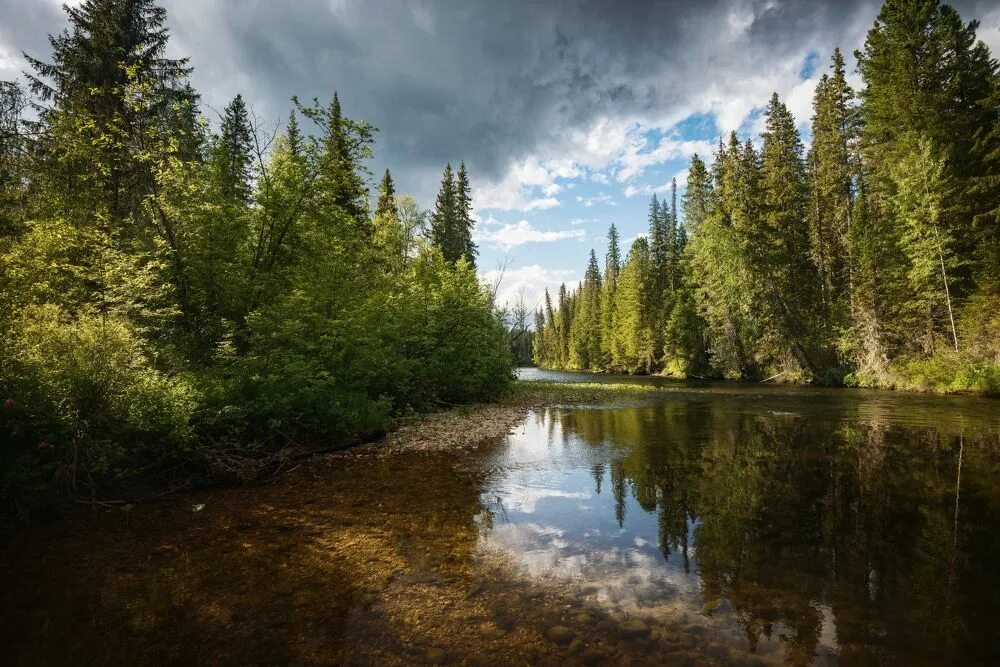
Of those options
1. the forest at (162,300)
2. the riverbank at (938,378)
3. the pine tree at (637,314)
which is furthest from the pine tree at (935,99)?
the forest at (162,300)

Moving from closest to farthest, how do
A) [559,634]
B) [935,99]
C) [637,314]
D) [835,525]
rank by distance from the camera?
[559,634] → [835,525] → [935,99] → [637,314]

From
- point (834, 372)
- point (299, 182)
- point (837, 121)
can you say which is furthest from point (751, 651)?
point (837, 121)

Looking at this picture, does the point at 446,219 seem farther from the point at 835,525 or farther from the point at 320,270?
the point at 835,525

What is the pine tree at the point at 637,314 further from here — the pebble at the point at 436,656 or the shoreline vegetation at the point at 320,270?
the pebble at the point at 436,656

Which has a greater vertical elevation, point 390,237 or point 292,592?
point 390,237

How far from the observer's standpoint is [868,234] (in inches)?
1118

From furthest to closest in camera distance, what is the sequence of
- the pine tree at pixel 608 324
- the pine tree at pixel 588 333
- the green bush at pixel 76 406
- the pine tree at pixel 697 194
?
the pine tree at pixel 588 333, the pine tree at pixel 608 324, the pine tree at pixel 697 194, the green bush at pixel 76 406

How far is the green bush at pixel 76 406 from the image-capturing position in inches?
267

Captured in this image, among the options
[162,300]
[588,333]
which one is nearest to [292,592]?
[162,300]

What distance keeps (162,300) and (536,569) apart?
1067 centimetres

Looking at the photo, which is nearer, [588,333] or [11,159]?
[11,159]

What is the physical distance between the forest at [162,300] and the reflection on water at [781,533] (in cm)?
562

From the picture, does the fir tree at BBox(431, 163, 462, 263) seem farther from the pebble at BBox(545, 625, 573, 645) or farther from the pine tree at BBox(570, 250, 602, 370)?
the pebble at BBox(545, 625, 573, 645)

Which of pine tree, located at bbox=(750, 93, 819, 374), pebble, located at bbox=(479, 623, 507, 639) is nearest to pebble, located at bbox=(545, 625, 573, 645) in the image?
pebble, located at bbox=(479, 623, 507, 639)
